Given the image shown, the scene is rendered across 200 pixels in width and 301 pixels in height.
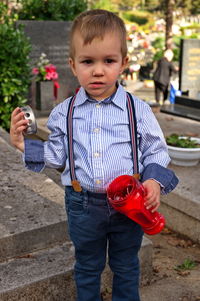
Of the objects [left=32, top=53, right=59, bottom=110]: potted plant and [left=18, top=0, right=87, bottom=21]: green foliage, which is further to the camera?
[left=18, top=0, right=87, bottom=21]: green foliage

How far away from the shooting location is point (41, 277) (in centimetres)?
264

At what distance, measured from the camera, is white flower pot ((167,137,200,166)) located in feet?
15.0

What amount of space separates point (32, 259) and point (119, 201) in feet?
3.99

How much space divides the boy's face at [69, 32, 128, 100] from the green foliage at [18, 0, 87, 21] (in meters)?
8.11

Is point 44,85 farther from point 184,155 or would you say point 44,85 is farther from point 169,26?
point 169,26

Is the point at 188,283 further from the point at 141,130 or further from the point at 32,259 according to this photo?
the point at 141,130

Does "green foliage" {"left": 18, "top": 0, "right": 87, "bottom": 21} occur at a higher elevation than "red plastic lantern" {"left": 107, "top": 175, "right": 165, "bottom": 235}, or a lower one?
higher

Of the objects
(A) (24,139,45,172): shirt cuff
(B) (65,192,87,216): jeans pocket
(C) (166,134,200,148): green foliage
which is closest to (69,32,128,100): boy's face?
(A) (24,139,45,172): shirt cuff

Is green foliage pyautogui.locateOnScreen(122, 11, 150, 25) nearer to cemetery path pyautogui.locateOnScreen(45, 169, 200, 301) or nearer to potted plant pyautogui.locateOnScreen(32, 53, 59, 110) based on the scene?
potted plant pyautogui.locateOnScreen(32, 53, 59, 110)

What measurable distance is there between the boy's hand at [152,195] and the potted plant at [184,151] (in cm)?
262

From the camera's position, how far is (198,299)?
9.69ft

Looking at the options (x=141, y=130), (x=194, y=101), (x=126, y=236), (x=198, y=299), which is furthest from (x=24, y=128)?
(x=194, y=101)

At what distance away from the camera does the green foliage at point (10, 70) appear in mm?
7074

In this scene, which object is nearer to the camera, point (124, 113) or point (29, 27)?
point (124, 113)
